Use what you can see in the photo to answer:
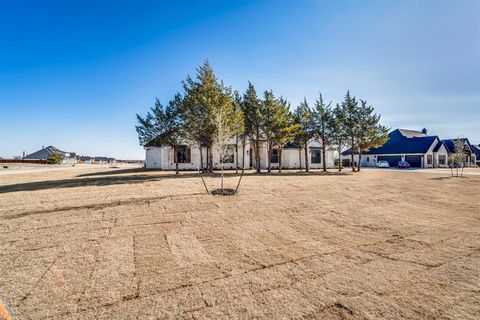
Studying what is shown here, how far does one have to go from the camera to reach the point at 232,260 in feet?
16.6

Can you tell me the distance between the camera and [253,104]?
2303 centimetres

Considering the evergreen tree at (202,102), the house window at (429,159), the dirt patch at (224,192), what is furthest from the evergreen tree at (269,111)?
the house window at (429,159)

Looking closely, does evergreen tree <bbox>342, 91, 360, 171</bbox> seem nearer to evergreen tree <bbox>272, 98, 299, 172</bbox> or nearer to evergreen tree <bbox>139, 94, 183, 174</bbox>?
evergreen tree <bbox>272, 98, 299, 172</bbox>

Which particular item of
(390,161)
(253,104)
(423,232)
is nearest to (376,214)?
(423,232)

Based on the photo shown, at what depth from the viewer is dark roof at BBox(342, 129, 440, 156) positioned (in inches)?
1784

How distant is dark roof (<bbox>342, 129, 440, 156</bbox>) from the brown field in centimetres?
4428

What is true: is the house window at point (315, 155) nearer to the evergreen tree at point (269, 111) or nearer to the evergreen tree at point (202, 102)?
the evergreen tree at point (269, 111)

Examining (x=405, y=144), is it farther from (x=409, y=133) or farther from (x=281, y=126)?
(x=281, y=126)

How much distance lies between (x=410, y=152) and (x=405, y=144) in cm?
335

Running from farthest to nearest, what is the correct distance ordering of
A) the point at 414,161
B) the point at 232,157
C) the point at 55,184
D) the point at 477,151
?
the point at 477,151 → the point at 414,161 → the point at 232,157 → the point at 55,184

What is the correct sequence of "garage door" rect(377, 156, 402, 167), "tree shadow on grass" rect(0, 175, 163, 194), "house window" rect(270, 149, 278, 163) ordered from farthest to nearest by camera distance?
1. "garage door" rect(377, 156, 402, 167)
2. "house window" rect(270, 149, 278, 163)
3. "tree shadow on grass" rect(0, 175, 163, 194)

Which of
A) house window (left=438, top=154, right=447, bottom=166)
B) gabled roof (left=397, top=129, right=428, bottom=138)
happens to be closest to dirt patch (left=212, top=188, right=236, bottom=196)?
house window (left=438, top=154, right=447, bottom=166)

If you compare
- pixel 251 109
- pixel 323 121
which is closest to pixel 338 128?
pixel 323 121

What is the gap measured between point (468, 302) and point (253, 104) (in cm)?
2095
